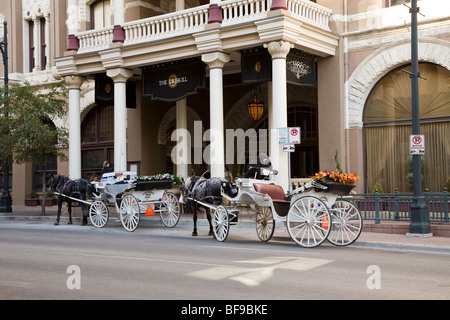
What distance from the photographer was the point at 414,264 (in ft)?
34.0

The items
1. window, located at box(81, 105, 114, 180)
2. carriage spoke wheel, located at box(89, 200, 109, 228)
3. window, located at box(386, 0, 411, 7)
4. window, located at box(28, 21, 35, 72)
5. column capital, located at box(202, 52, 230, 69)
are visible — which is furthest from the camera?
window, located at box(28, 21, 35, 72)

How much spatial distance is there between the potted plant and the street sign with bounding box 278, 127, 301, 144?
18.8 m

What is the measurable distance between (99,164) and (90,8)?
775 cm

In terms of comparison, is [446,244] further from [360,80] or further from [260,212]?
[360,80]

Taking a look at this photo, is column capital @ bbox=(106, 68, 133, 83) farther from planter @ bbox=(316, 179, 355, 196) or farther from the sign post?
planter @ bbox=(316, 179, 355, 196)

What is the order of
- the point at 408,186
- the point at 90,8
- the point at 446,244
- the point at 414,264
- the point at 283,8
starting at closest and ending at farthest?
the point at 414,264, the point at 446,244, the point at 283,8, the point at 408,186, the point at 90,8

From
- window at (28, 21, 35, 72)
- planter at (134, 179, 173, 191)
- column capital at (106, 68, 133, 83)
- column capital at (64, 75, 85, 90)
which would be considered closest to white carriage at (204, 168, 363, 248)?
planter at (134, 179, 173, 191)

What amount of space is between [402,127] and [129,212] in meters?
9.99

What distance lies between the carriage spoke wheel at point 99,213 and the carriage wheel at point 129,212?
123 cm

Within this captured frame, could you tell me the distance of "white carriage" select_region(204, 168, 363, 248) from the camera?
41.6 ft

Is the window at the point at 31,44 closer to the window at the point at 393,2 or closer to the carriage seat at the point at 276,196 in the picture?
Answer: the window at the point at 393,2

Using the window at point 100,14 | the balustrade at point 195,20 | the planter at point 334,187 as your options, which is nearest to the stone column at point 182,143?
the balustrade at point 195,20

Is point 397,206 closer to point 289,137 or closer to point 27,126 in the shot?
point 289,137

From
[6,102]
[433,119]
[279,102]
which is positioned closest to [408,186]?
[433,119]
